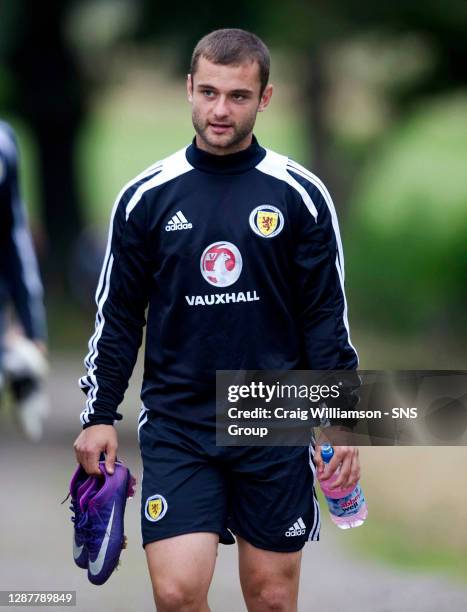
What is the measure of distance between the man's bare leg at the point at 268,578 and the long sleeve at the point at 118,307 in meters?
0.70

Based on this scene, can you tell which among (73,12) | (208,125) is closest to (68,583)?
(208,125)

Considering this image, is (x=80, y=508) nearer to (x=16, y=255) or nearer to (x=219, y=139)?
(x=219, y=139)

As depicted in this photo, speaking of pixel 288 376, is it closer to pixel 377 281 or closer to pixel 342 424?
pixel 342 424

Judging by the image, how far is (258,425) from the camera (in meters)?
5.69

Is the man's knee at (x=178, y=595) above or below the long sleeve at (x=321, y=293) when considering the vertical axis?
below

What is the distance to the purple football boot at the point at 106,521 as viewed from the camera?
5.66 metres

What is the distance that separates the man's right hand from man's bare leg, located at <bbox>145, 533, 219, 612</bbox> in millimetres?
350

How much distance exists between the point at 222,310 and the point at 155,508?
721mm

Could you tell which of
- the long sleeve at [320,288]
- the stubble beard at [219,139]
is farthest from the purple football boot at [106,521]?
the stubble beard at [219,139]

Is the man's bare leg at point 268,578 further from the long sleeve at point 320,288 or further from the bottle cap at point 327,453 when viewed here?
the long sleeve at point 320,288

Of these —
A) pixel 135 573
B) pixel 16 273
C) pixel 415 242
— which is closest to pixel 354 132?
pixel 415 242

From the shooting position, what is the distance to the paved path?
7809mm

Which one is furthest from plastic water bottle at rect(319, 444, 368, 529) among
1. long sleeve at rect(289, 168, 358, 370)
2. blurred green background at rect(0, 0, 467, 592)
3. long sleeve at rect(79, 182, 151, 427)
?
blurred green background at rect(0, 0, 467, 592)

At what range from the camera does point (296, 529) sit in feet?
18.6
